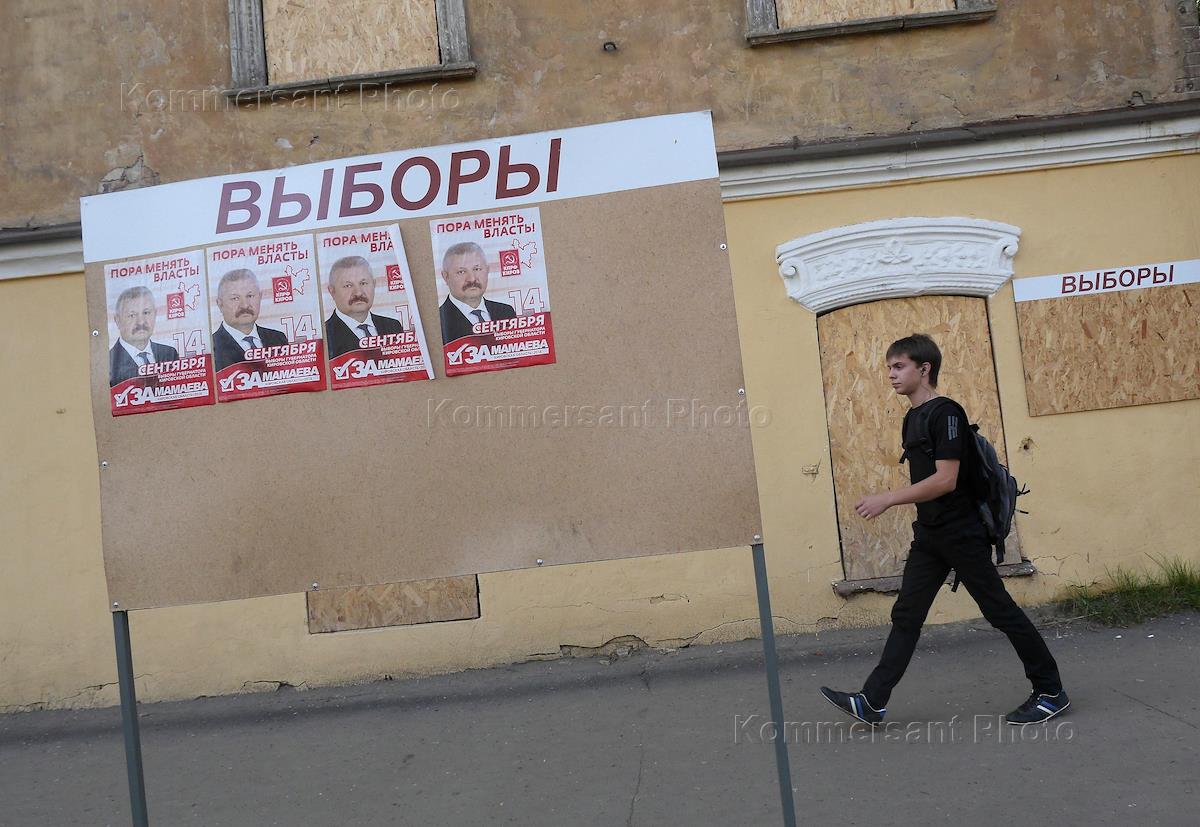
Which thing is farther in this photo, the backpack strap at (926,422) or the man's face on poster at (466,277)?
the backpack strap at (926,422)

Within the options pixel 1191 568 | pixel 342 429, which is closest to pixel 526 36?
pixel 342 429

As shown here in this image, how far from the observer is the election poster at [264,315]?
12.0ft

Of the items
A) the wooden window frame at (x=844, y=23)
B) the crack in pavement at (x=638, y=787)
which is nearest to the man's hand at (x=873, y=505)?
the crack in pavement at (x=638, y=787)

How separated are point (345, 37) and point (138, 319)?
416 centimetres

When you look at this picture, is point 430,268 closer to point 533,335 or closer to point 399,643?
point 533,335

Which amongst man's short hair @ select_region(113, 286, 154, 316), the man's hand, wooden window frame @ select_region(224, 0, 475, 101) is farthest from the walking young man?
wooden window frame @ select_region(224, 0, 475, 101)

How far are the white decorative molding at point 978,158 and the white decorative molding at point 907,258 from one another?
334 mm

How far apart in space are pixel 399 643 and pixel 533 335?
391 cm

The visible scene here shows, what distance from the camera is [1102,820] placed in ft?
12.8

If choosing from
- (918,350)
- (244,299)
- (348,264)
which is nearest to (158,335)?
(244,299)

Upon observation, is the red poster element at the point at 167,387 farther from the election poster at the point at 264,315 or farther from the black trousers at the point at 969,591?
the black trousers at the point at 969,591

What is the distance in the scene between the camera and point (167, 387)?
12.1 ft

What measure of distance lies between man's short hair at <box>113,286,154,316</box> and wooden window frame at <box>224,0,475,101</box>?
150 inches

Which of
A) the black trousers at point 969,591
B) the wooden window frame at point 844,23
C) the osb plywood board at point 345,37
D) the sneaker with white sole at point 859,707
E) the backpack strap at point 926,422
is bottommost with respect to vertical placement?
the sneaker with white sole at point 859,707
